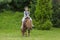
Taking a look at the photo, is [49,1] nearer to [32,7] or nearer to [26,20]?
[32,7]

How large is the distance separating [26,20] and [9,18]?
847cm

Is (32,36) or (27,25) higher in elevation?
(27,25)

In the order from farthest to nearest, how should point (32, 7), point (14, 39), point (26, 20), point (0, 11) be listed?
point (0, 11), point (32, 7), point (26, 20), point (14, 39)

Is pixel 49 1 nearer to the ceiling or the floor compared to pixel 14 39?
nearer to the ceiling

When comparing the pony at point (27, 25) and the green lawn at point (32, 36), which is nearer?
the green lawn at point (32, 36)

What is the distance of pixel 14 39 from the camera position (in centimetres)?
1630

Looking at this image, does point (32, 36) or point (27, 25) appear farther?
point (32, 36)

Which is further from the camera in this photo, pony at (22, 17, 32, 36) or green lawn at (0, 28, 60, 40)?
pony at (22, 17, 32, 36)

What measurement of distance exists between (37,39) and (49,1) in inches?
295

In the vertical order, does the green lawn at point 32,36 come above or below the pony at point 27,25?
below

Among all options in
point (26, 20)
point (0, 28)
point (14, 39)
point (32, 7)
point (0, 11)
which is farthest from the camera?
point (0, 11)

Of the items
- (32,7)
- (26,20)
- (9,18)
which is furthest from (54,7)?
(26,20)

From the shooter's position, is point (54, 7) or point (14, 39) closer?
point (14, 39)

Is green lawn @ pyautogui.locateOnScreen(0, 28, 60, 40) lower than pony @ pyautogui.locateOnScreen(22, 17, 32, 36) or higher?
lower
